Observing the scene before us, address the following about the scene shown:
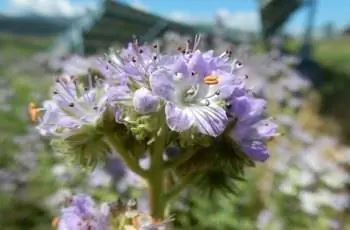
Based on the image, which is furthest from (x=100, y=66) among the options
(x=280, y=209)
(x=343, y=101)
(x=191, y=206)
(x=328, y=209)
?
(x=343, y=101)

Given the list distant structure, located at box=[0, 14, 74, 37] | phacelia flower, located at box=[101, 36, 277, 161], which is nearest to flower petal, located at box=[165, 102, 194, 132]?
phacelia flower, located at box=[101, 36, 277, 161]

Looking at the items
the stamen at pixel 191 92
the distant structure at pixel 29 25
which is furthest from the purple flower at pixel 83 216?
the distant structure at pixel 29 25

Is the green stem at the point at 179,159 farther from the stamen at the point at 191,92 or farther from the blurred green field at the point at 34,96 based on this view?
the blurred green field at the point at 34,96

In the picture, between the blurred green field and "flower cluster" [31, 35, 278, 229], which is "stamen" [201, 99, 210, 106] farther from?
the blurred green field

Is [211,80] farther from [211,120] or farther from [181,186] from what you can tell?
[181,186]

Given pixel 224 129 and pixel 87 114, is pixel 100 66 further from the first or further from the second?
pixel 224 129
